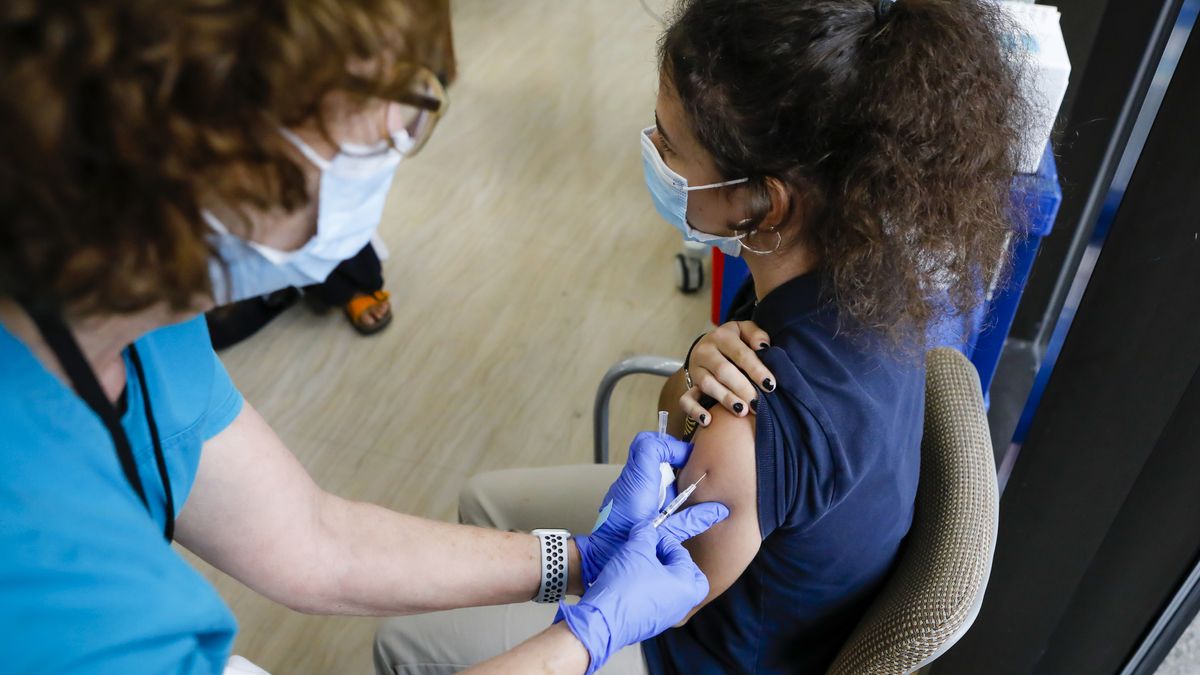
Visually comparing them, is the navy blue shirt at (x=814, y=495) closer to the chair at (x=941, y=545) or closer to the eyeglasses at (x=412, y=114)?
the chair at (x=941, y=545)

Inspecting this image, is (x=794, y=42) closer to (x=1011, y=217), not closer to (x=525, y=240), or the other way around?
(x=1011, y=217)

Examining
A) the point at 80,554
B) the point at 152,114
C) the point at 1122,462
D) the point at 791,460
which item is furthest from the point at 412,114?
the point at 1122,462

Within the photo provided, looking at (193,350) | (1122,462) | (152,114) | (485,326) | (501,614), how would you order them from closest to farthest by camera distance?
(152,114)
(193,350)
(1122,462)
(501,614)
(485,326)

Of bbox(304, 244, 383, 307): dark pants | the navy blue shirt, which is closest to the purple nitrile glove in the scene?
the navy blue shirt

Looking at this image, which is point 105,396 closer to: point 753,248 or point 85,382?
point 85,382

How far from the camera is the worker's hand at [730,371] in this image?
108cm

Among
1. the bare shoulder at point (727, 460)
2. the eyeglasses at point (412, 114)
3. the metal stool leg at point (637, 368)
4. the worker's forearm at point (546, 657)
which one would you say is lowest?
the metal stool leg at point (637, 368)

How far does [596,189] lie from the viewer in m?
3.27

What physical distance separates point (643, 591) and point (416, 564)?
31cm

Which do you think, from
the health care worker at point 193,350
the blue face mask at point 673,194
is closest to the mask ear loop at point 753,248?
the blue face mask at point 673,194

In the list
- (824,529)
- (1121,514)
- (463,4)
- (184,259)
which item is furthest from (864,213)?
(463,4)

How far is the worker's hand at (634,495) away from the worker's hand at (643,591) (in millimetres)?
46

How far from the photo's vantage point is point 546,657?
40.2 inches

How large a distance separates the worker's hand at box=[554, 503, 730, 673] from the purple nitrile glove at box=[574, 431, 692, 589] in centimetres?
5
